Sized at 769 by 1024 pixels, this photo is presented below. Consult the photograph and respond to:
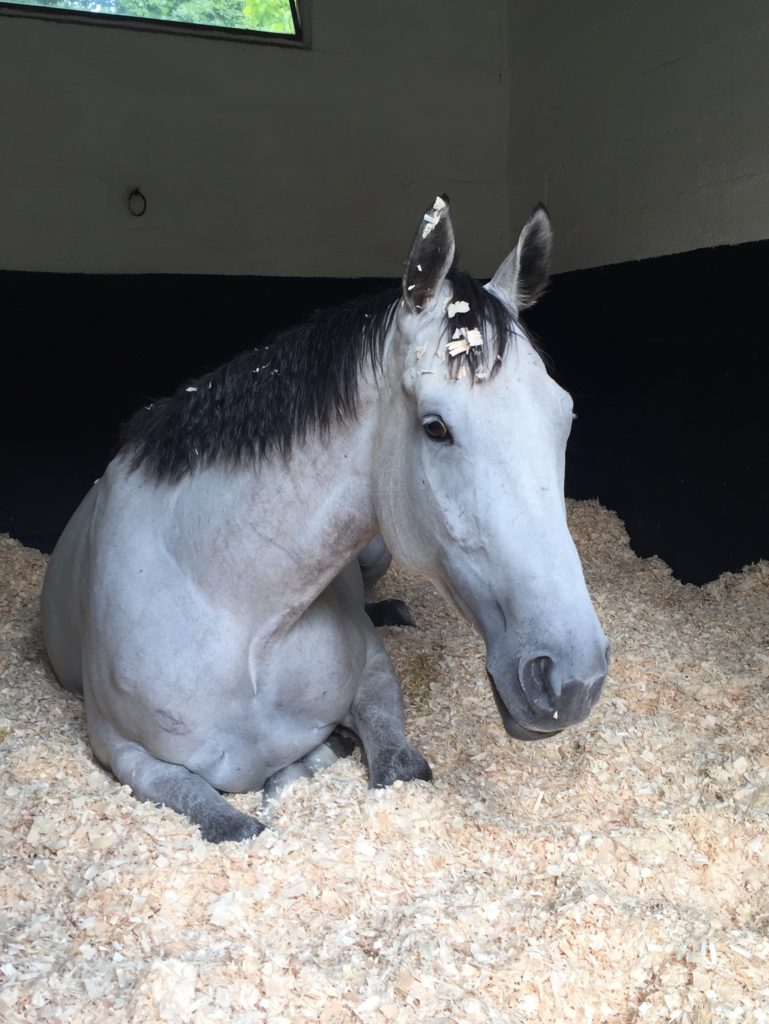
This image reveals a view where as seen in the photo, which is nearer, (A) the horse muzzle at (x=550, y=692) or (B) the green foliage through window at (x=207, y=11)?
(A) the horse muzzle at (x=550, y=692)

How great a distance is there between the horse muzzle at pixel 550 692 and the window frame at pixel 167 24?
4.46 m

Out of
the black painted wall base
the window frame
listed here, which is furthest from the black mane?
the window frame

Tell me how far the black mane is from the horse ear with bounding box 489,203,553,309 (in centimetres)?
19

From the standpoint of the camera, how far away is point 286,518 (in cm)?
219

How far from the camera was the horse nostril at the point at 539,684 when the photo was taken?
5.56ft

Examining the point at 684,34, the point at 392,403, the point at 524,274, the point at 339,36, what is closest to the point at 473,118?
the point at 339,36

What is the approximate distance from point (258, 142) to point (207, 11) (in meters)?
0.73

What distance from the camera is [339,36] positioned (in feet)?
17.9

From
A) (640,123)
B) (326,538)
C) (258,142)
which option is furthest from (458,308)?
(258,142)

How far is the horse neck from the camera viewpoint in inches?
83.3

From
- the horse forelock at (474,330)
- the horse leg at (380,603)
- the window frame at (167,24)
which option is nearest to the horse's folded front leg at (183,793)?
the horse forelock at (474,330)

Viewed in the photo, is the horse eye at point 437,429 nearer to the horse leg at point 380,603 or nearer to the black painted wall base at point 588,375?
the horse leg at point 380,603

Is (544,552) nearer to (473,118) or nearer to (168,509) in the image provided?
(168,509)

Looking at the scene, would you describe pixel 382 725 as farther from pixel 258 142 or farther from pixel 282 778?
pixel 258 142
